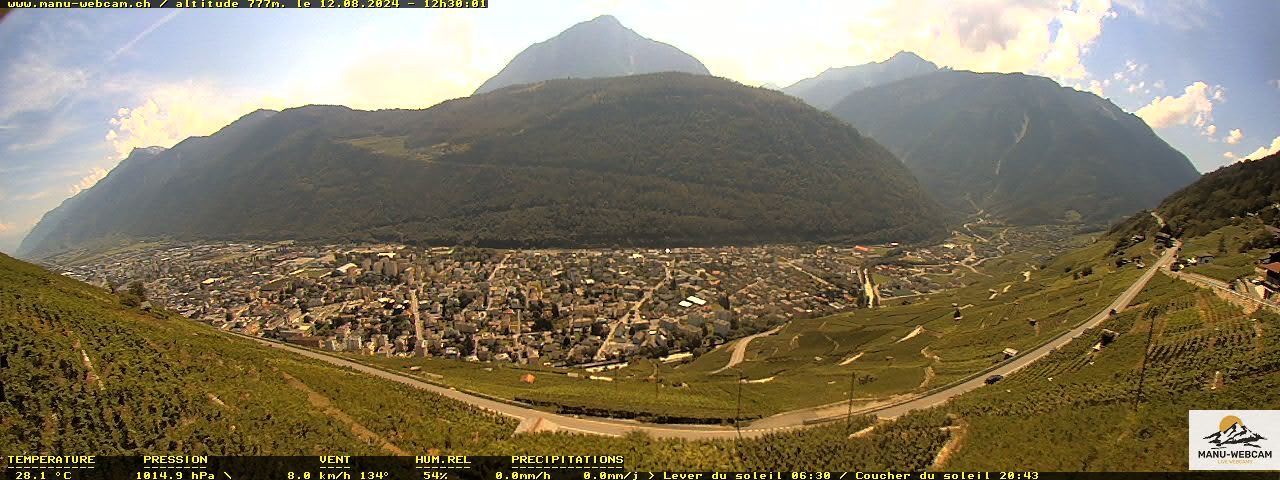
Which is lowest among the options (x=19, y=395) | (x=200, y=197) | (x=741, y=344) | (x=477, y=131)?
(x=741, y=344)

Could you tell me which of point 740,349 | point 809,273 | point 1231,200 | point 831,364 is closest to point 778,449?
point 831,364

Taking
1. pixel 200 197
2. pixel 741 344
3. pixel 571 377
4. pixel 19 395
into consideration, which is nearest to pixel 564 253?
pixel 741 344

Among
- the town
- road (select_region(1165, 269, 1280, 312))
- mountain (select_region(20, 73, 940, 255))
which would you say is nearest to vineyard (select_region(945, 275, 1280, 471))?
road (select_region(1165, 269, 1280, 312))

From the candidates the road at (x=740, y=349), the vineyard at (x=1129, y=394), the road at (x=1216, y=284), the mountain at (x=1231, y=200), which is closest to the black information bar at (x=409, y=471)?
the vineyard at (x=1129, y=394)

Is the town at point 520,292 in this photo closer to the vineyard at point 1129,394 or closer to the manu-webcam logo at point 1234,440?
the vineyard at point 1129,394

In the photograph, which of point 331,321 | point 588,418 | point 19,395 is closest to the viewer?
point 19,395

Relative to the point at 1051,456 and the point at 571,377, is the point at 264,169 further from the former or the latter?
the point at 1051,456
